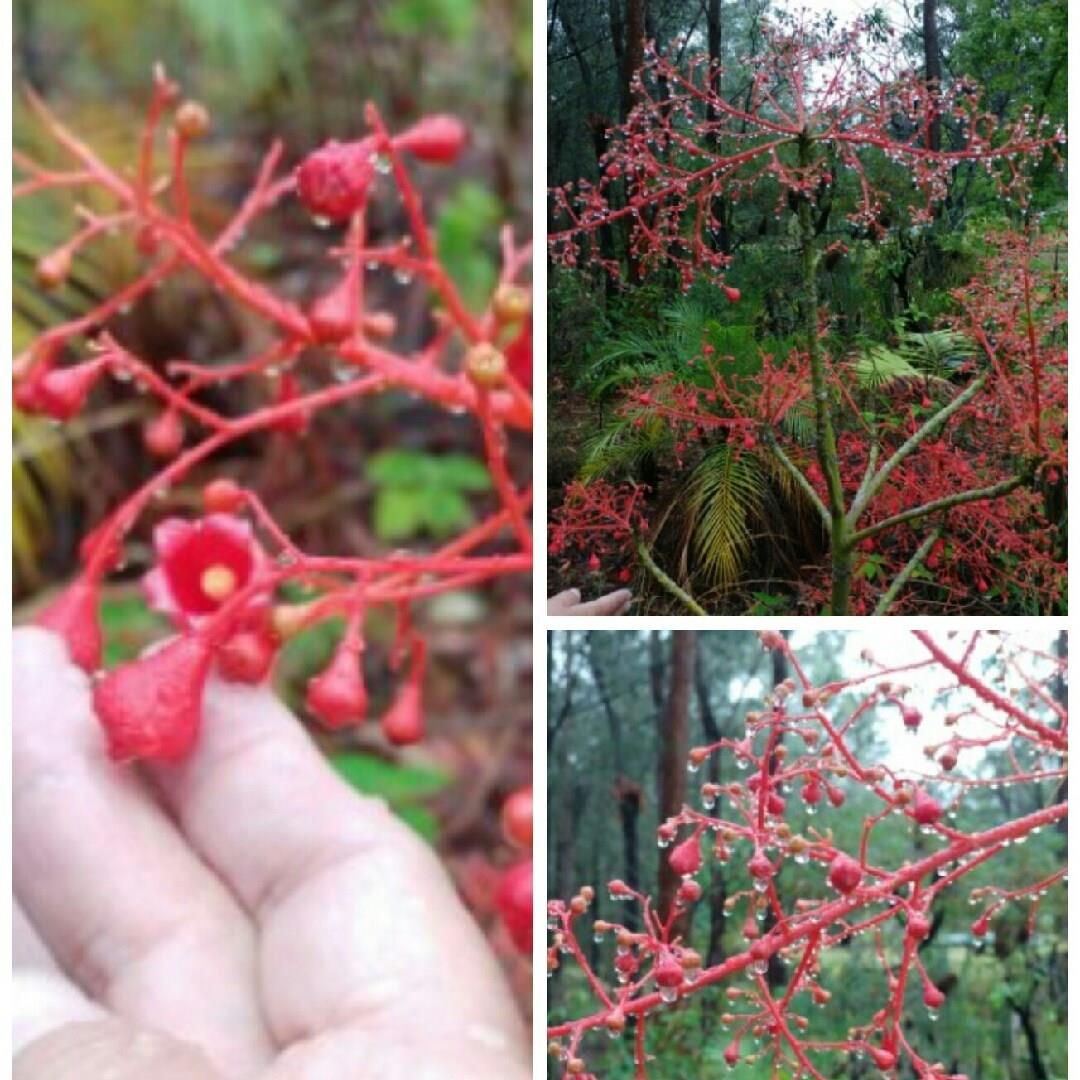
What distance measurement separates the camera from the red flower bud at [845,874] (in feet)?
3.18

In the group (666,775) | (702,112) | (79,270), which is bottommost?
(666,775)

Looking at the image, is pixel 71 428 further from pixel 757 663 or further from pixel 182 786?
pixel 757 663

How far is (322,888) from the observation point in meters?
0.98

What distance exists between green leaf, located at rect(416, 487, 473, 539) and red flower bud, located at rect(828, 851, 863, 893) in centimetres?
39

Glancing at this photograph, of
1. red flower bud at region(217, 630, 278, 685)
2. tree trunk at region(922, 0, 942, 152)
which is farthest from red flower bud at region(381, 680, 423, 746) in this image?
tree trunk at region(922, 0, 942, 152)

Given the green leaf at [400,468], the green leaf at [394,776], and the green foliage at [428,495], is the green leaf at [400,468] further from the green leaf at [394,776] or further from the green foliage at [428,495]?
the green leaf at [394,776]

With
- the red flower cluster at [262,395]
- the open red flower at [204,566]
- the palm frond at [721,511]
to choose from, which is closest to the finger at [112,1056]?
the red flower cluster at [262,395]

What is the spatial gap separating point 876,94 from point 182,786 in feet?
2.49

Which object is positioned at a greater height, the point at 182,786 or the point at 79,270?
the point at 79,270

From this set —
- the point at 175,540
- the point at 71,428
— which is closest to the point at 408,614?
the point at 175,540

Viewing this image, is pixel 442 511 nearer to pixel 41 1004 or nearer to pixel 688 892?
pixel 688 892

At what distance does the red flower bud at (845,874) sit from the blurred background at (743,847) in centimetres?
4

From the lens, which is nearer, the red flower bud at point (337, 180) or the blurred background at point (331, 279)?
the red flower bud at point (337, 180)

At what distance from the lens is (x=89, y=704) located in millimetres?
1014
